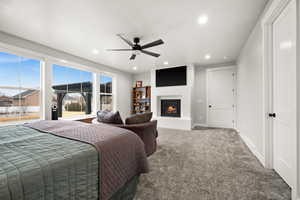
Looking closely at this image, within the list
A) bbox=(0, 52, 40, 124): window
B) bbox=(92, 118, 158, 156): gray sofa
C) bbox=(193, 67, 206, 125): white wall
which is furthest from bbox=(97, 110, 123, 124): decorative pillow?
bbox=(193, 67, 206, 125): white wall

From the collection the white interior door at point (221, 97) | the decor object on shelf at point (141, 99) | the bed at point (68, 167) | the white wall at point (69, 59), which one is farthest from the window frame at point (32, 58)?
the white interior door at point (221, 97)

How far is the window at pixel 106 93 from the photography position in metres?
5.21

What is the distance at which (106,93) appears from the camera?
543cm

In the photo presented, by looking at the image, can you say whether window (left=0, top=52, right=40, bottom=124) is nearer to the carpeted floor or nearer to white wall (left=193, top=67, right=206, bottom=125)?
the carpeted floor

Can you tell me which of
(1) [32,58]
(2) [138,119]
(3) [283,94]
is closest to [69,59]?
(1) [32,58]

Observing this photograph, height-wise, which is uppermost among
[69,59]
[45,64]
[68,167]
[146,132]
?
[69,59]

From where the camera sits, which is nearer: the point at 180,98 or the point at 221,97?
the point at 221,97

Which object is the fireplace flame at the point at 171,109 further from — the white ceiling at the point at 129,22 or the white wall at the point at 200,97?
the white ceiling at the point at 129,22

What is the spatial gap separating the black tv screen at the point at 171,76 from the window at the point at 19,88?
412 cm

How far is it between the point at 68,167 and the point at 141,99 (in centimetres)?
550

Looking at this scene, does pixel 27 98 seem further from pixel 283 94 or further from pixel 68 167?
pixel 283 94

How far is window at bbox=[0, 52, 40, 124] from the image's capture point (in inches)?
112

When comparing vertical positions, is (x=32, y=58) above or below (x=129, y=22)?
below

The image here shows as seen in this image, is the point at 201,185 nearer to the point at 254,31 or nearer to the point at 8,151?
the point at 8,151
